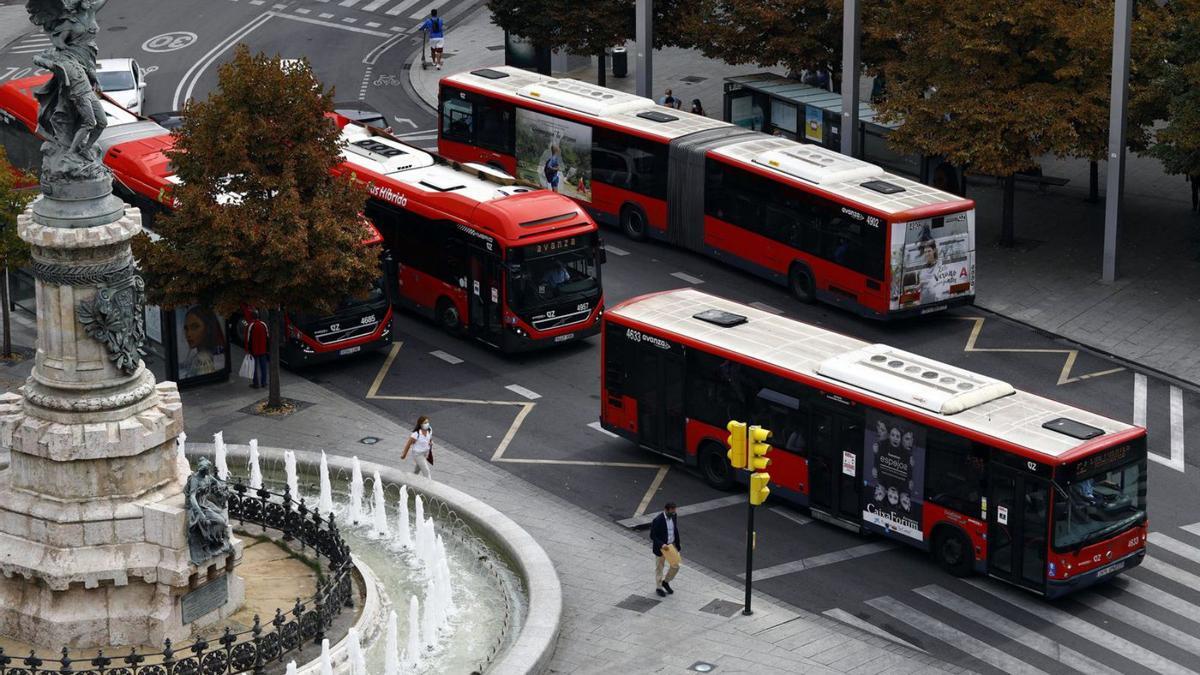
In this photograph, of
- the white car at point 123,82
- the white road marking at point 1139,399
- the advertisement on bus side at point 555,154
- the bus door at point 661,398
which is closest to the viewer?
the bus door at point 661,398

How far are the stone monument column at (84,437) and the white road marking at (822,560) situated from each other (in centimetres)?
891

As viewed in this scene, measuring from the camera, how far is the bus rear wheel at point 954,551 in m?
29.2

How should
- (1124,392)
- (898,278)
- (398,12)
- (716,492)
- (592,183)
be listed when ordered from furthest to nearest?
(398,12) → (592,183) → (898,278) → (1124,392) → (716,492)

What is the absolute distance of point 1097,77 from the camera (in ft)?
141

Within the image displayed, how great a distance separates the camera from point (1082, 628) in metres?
27.9

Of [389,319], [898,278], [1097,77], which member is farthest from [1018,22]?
[389,319]

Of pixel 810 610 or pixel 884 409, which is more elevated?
pixel 884 409

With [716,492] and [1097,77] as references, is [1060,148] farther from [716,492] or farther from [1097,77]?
[716,492]

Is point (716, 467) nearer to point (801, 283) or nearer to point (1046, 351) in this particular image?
point (1046, 351)

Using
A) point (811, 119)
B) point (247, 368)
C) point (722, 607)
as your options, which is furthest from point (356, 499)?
point (811, 119)

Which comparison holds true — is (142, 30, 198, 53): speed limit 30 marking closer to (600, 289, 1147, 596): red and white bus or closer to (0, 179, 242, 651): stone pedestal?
(600, 289, 1147, 596): red and white bus

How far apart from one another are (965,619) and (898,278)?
494 inches

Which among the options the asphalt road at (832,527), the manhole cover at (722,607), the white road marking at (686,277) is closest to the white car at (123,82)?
the asphalt road at (832,527)

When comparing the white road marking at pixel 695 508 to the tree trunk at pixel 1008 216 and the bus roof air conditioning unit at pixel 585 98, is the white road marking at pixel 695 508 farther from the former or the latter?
the bus roof air conditioning unit at pixel 585 98
